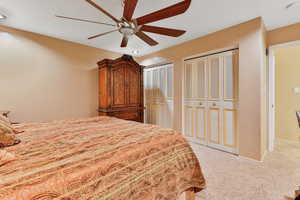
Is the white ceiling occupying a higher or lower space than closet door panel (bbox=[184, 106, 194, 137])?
higher

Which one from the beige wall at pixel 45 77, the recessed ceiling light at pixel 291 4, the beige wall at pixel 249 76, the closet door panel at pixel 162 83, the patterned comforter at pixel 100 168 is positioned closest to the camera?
the patterned comforter at pixel 100 168

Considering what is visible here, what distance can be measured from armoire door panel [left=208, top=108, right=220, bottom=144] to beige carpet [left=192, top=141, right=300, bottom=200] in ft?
1.00

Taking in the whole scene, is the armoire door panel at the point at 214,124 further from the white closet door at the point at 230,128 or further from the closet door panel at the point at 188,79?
the closet door panel at the point at 188,79

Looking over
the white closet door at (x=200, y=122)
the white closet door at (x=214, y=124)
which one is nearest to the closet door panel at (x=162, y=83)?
the white closet door at (x=200, y=122)

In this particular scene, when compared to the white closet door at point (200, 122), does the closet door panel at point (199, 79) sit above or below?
above

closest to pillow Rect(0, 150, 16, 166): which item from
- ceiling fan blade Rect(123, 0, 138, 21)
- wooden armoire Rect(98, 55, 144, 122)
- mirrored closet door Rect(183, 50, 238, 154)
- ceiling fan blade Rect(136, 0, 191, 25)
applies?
ceiling fan blade Rect(123, 0, 138, 21)

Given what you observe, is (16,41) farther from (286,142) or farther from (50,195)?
(286,142)

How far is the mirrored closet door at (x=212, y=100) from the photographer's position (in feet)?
8.90

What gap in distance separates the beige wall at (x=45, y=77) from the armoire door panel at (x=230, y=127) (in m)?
3.08

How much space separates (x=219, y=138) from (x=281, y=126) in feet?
6.16

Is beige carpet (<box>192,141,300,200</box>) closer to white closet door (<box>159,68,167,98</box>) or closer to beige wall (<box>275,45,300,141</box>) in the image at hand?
beige wall (<box>275,45,300,141</box>)

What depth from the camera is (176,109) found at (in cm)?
362

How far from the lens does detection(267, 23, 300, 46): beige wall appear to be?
2428 mm

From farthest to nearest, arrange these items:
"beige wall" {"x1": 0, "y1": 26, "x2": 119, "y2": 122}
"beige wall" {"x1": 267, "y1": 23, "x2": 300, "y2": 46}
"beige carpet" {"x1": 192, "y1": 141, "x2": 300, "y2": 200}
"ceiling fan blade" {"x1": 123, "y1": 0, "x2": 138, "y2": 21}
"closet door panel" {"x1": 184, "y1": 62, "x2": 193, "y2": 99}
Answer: "closet door panel" {"x1": 184, "y1": 62, "x2": 193, "y2": 99} → "beige wall" {"x1": 0, "y1": 26, "x2": 119, "y2": 122} → "beige wall" {"x1": 267, "y1": 23, "x2": 300, "y2": 46} → "beige carpet" {"x1": 192, "y1": 141, "x2": 300, "y2": 200} → "ceiling fan blade" {"x1": 123, "y1": 0, "x2": 138, "y2": 21}
